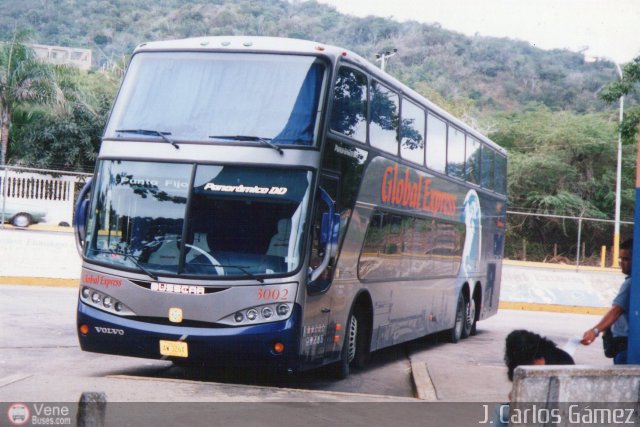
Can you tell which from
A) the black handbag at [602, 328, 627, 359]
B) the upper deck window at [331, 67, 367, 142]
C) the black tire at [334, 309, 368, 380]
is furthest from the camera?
the black tire at [334, 309, 368, 380]

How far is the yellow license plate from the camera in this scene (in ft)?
33.0

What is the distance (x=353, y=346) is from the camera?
12.3 metres

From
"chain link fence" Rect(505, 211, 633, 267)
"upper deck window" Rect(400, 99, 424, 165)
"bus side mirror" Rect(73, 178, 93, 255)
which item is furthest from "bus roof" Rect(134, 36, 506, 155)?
"chain link fence" Rect(505, 211, 633, 267)

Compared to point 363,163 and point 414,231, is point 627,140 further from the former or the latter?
point 363,163

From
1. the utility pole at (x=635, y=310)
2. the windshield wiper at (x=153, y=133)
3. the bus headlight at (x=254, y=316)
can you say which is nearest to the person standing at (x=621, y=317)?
the utility pole at (x=635, y=310)

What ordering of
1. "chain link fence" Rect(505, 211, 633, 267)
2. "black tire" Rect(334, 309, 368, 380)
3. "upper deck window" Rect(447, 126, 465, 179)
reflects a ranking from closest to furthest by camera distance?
"black tire" Rect(334, 309, 368, 380)
"upper deck window" Rect(447, 126, 465, 179)
"chain link fence" Rect(505, 211, 633, 267)

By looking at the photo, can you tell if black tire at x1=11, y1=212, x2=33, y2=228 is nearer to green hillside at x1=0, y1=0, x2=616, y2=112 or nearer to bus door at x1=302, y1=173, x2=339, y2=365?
bus door at x1=302, y1=173, x2=339, y2=365

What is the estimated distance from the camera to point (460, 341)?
1945 cm

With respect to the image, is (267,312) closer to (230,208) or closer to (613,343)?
(230,208)

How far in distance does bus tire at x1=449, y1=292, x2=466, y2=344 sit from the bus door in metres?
8.15

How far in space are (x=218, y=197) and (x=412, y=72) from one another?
66229 millimetres

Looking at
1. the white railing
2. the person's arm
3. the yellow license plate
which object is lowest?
the yellow license plate

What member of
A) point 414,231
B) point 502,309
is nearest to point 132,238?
point 414,231

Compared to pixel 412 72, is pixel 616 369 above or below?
below
